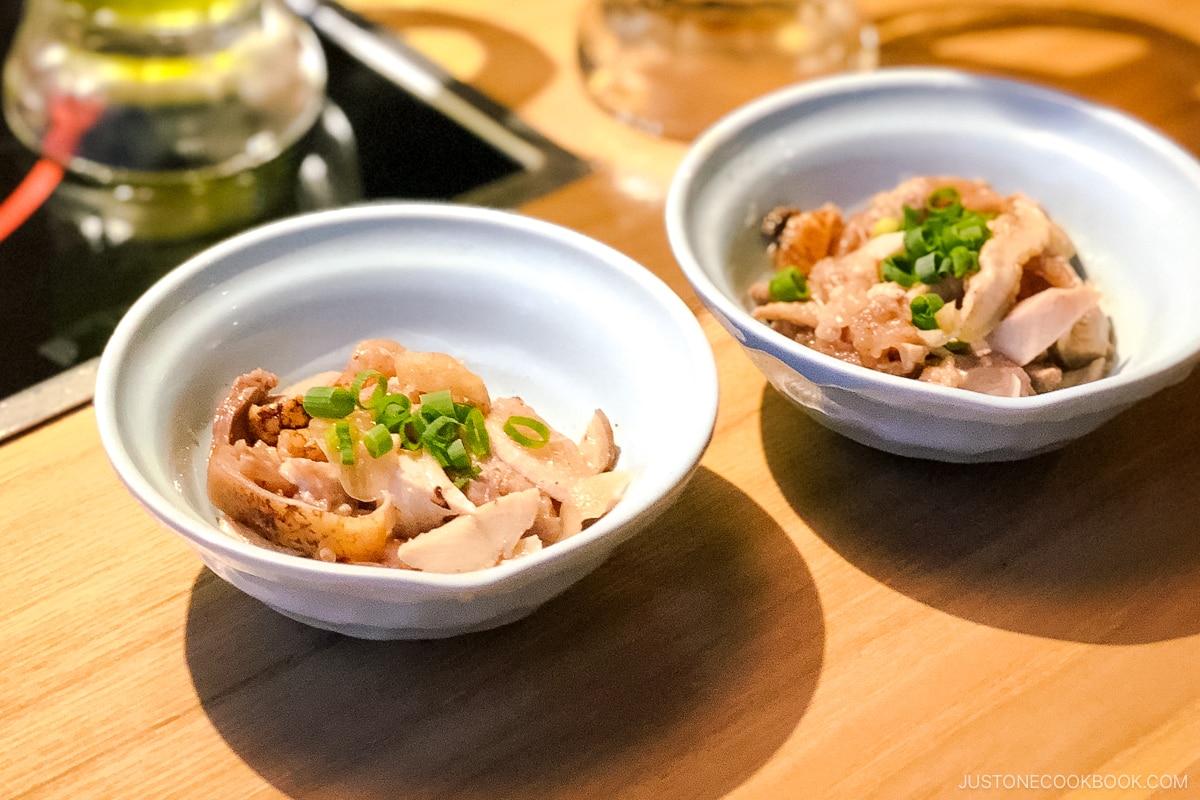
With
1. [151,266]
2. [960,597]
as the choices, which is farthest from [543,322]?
[151,266]

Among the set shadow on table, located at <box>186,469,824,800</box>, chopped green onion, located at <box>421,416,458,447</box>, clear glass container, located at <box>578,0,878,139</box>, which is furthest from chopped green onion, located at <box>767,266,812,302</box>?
clear glass container, located at <box>578,0,878,139</box>

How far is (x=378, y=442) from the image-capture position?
37.8 inches

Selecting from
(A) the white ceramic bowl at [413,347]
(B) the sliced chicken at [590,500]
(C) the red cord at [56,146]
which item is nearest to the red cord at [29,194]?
(C) the red cord at [56,146]

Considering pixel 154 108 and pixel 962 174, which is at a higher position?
pixel 962 174

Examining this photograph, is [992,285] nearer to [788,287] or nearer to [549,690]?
[788,287]

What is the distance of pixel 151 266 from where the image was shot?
4.83 feet

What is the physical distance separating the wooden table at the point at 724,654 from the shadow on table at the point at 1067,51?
846 millimetres

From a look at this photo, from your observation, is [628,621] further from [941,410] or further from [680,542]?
[941,410]

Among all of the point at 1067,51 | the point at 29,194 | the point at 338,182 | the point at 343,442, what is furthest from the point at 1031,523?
the point at 29,194

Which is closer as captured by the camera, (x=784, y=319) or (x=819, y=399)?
(x=819, y=399)

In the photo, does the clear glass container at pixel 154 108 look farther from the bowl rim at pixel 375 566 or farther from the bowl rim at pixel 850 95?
the bowl rim at pixel 850 95

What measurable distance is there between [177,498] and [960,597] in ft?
2.35

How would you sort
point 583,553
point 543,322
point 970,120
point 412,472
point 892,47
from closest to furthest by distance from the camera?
point 583,553, point 412,472, point 543,322, point 970,120, point 892,47

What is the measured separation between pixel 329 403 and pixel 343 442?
0.06 m
